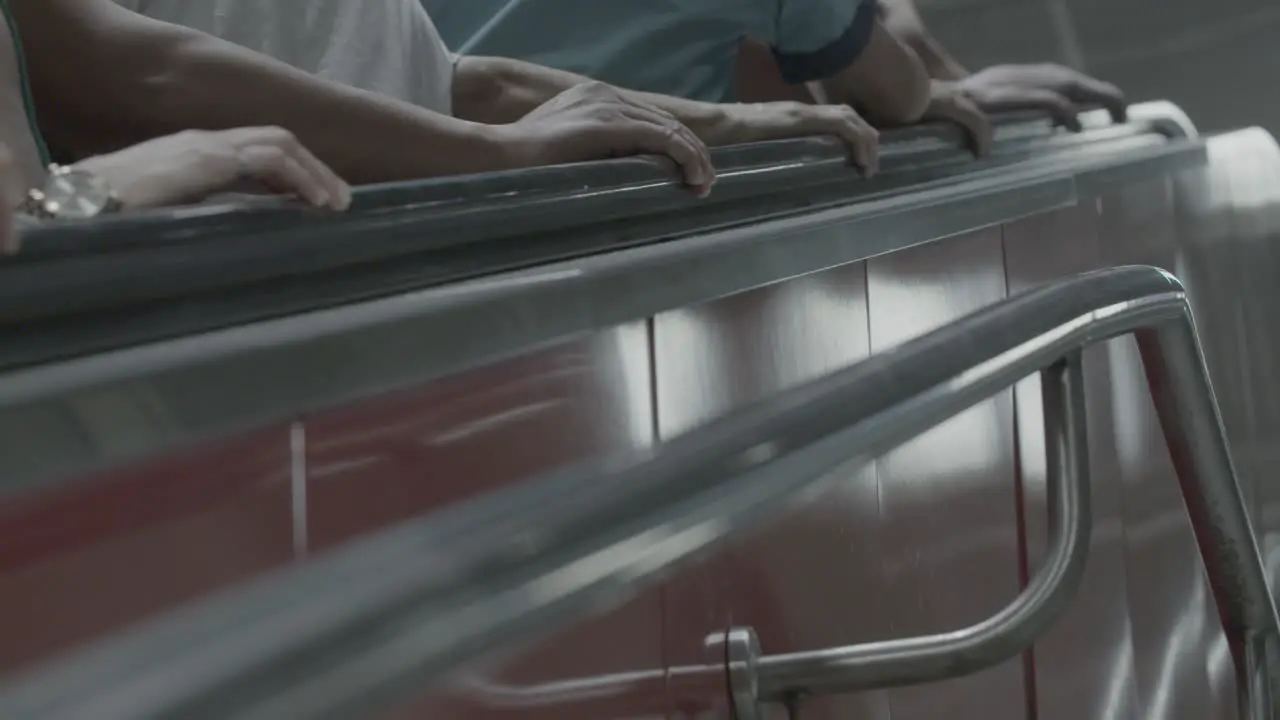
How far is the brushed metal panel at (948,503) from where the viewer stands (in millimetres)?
1302

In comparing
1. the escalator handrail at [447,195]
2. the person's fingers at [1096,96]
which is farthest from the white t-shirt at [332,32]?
the person's fingers at [1096,96]

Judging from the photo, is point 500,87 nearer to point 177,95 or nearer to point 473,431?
point 177,95

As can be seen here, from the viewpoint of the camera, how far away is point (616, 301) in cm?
78

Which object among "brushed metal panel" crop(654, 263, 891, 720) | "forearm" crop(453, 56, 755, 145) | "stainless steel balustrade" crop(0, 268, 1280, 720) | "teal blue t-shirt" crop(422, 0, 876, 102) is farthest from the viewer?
"teal blue t-shirt" crop(422, 0, 876, 102)

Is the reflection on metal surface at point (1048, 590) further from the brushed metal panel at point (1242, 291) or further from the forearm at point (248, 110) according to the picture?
the brushed metal panel at point (1242, 291)

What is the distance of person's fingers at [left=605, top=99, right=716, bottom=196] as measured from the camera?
957 mm

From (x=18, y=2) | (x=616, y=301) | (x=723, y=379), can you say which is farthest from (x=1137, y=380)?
(x=18, y=2)

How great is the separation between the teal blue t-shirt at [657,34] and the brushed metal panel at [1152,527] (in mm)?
520

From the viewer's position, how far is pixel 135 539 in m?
0.52

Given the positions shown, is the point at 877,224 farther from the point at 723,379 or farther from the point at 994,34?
the point at 994,34

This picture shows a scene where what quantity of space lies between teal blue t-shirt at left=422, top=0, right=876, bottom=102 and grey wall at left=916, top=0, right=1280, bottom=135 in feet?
5.80

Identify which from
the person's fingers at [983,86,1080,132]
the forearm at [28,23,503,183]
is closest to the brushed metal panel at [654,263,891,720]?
the forearm at [28,23,503,183]

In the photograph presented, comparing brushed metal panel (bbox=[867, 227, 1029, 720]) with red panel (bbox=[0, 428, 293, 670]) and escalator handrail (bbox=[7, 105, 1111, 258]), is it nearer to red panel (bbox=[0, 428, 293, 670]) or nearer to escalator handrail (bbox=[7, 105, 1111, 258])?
escalator handrail (bbox=[7, 105, 1111, 258])

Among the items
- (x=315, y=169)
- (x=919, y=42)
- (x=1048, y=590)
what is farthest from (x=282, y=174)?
(x=919, y=42)
